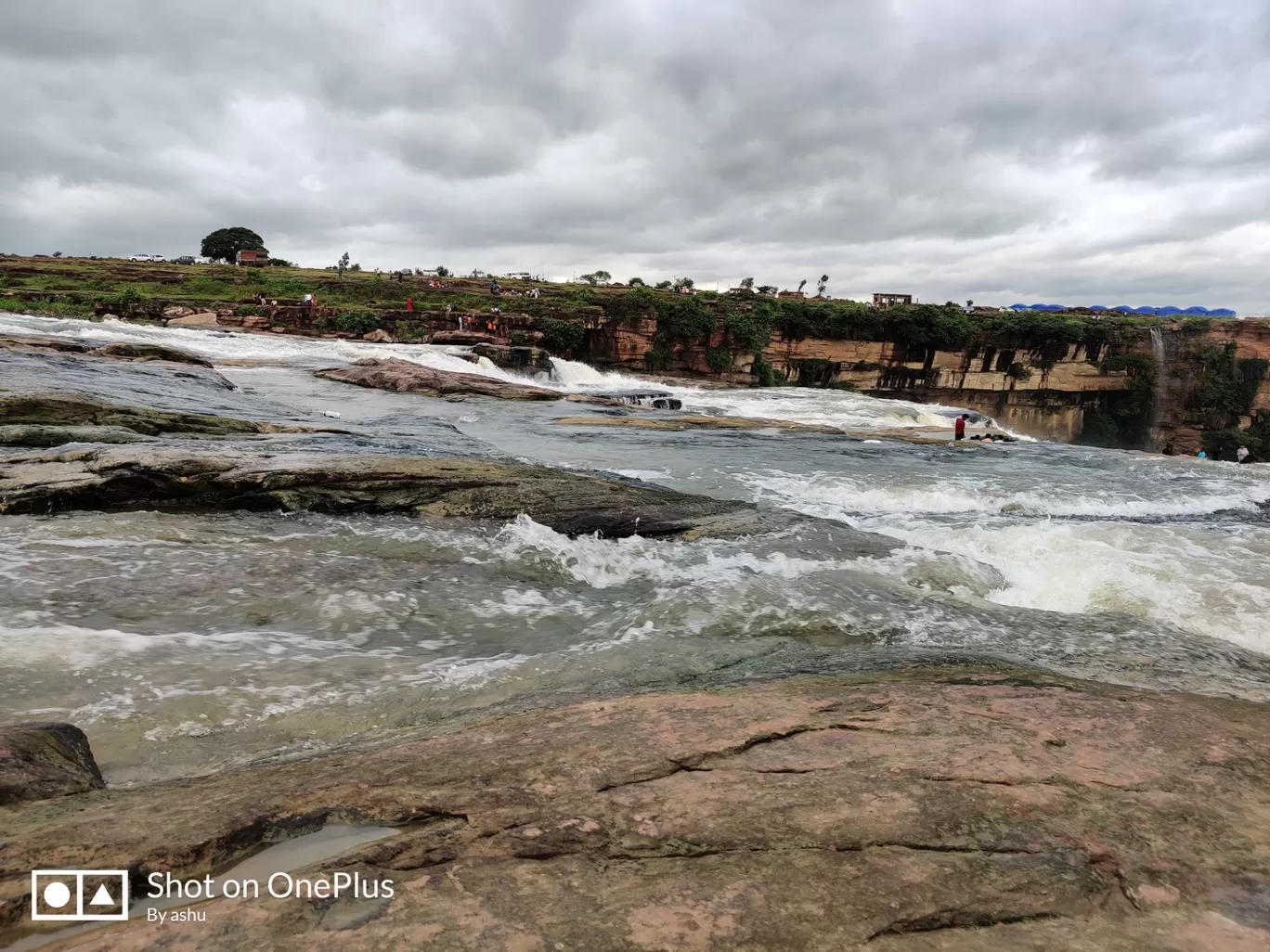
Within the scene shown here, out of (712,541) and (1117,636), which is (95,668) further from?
(1117,636)

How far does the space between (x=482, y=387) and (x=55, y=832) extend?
20988 mm

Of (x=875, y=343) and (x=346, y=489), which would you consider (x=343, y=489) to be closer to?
(x=346, y=489)

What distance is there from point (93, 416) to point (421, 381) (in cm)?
1265

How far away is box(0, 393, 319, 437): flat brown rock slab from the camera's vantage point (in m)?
9.12

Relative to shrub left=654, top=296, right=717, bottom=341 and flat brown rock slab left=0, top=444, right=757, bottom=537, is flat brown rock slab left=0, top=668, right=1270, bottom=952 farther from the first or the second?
shrub left=654, top=296, right=717, bottom=341

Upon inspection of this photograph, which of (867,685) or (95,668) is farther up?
(867,685)

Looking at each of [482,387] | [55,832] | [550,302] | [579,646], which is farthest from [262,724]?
[550,302]

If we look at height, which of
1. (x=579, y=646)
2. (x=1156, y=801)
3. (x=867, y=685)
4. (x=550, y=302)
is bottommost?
(x=579, y=646)

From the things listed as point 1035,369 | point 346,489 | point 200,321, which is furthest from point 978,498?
point 1035,369

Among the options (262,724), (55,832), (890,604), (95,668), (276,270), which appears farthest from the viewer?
(276,270)

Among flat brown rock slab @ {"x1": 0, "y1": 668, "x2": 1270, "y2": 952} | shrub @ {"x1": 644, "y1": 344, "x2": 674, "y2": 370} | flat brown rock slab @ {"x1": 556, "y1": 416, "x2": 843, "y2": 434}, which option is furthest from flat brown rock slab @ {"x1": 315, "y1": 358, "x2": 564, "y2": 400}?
flat brown rock slab @ {"x1": 0, "y1": 668, "x2": 1270, "y2": 952}

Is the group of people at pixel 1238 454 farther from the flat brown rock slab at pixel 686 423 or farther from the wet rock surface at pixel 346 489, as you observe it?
the wet rock surface at pixel 346 489

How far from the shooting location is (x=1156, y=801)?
218cm

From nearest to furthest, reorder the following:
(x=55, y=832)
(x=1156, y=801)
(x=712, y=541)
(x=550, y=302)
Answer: (x=55, y=832), (x=1156, y=801), (x=712, y=541), (x=550, y=302)
